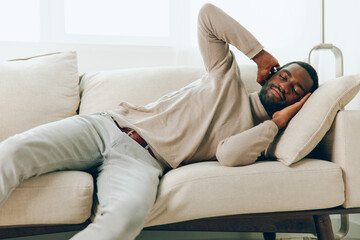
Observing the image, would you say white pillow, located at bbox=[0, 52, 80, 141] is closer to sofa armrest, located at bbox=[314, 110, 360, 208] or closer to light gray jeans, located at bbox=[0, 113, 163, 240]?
light gray jeans, located at bbox=[0, 113, 163, 240]

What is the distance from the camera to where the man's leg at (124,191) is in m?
0.98

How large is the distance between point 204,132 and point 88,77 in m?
0.82

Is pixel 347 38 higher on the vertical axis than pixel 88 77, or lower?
higher

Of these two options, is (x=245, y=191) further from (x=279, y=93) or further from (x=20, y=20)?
(x=20, y=20)

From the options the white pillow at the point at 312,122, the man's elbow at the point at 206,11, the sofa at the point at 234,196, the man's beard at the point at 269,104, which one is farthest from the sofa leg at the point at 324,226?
the man's elbow at the point at 206,11

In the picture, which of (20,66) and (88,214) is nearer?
(88,214)

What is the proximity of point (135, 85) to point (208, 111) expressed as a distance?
0.49 m

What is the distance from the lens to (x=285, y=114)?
142cm

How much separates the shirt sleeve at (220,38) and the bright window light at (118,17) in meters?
0.93

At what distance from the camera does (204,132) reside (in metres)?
1.45

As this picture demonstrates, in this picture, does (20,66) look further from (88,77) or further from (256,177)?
(256,177)

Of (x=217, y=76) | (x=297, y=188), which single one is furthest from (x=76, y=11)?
(x=297, y=188)

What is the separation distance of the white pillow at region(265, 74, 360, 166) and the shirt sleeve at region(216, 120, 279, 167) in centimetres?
6

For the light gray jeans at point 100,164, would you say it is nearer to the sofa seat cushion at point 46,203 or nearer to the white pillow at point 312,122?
the sofa seat cushion at point 46,203
